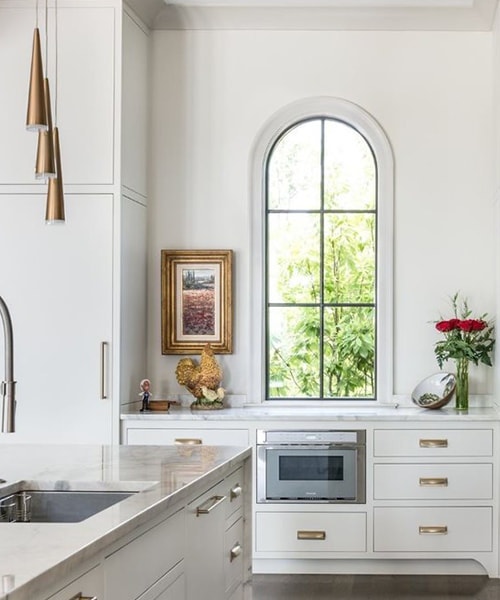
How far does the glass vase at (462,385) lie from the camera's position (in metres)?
5.40

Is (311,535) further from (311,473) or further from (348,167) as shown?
(348,167)

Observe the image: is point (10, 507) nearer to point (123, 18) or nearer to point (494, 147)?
point (123, 18)

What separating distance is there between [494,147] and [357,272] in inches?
42.3

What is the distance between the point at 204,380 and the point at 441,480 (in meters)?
1.41

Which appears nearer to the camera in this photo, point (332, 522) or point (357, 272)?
point (332, 522)

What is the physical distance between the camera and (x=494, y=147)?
5.65m

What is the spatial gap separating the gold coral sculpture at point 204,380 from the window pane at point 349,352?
71 centimetres

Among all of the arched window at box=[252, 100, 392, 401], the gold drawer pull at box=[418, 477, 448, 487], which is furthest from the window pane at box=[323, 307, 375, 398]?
the gold drawer pull at box=[418, 477, 448, 487]

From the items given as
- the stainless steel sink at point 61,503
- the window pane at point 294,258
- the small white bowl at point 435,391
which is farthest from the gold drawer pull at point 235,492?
the window pane at point 294,258

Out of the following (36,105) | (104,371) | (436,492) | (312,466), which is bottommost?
(436,492)

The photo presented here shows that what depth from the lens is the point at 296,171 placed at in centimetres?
585

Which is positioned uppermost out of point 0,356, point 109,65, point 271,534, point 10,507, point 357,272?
point 109,65

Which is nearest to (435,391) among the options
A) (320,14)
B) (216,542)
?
(320,14)

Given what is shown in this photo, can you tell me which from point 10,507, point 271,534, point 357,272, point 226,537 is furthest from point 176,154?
point 10,507
